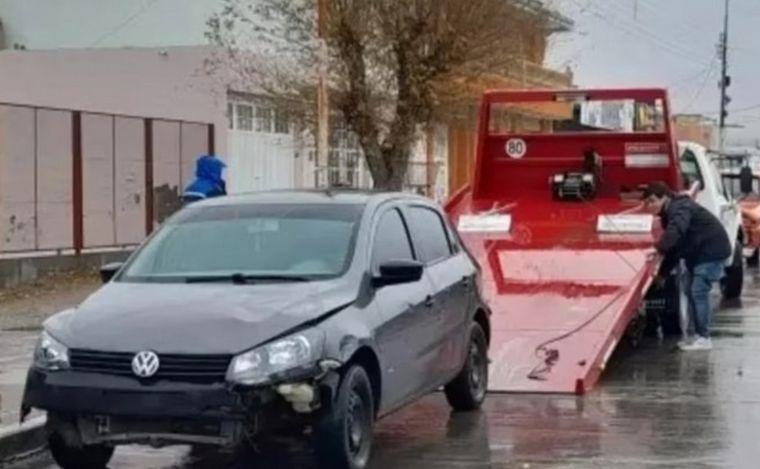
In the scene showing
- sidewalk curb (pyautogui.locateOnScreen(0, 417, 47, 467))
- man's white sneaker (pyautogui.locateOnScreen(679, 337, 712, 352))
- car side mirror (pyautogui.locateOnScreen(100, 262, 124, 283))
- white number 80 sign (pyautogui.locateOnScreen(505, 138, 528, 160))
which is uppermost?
white number 80 sign (pyautogui.locateOnScreen(505, 138, 528, 160))

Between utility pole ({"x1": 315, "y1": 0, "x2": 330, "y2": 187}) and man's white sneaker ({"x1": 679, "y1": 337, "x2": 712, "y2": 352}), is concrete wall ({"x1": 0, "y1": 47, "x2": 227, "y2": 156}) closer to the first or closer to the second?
utility pole ({"x1": 315, "y1": 0, "x2": 330, "y2": 187})

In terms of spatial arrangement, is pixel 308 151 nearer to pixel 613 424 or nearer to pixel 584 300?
pixel 584 300

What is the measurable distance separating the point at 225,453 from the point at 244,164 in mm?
20685

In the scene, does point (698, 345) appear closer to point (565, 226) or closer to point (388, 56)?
point (565, 226)

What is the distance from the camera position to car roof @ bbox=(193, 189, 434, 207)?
9.59 metres

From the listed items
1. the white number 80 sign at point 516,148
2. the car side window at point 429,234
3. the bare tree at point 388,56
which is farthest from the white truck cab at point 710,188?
the car side window at point 429,234

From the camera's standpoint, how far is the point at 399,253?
31.5 feet

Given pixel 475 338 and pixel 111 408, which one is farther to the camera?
pixel 475 338

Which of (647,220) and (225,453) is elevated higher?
(647,220)

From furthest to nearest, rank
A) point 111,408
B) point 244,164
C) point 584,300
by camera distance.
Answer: point 244,164
point 584,300
point 111,408

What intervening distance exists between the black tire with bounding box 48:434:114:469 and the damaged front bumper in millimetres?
265

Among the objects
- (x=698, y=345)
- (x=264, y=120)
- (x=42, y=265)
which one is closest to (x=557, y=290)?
(x=698, y=345)

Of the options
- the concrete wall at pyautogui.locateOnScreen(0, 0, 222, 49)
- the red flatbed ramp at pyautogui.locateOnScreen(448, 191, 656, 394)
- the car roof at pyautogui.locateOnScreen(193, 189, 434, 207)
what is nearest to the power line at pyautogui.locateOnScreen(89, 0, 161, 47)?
the concrete wall at pyautogui.locateOnScreen(0, 0, 222, 49)

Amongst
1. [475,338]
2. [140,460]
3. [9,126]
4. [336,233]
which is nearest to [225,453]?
[140,460]
